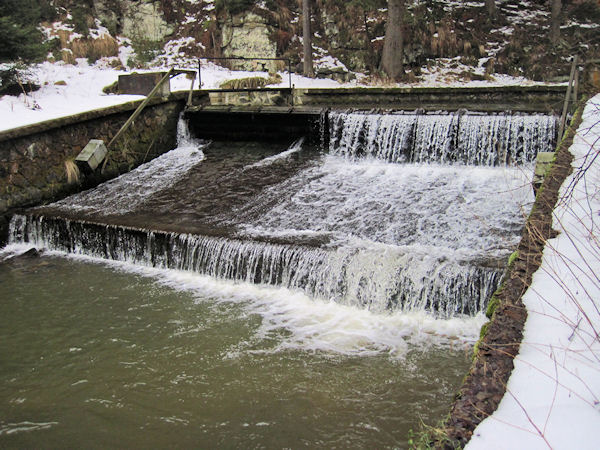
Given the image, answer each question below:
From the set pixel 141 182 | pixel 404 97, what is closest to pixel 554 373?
pixel 141 182

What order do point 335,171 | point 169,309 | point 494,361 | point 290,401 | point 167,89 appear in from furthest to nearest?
point 167,89 < point 335,171 < point 169,309 < point 290,401 < point 494,361

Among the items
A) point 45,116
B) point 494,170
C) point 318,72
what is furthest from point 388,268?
point 318,72

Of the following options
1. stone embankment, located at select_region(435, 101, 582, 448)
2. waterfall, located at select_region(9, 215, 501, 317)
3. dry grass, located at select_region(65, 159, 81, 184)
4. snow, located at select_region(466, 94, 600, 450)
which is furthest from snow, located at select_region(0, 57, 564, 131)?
snow, located at select_region(466, 94, 600, 450)

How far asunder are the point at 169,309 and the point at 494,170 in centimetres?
617

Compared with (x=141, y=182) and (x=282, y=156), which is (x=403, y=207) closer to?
(x=282, y=156)

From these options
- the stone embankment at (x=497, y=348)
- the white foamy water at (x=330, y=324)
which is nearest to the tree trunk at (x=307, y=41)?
the white foamy water at (x=330, y=324)

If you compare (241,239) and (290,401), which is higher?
(241,239)

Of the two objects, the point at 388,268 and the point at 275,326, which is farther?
the point at 388,268

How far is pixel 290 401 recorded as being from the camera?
4219mm

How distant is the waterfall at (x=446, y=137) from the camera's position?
9219mm

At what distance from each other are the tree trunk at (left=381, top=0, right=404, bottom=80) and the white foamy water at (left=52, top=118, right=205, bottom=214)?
24.2ft

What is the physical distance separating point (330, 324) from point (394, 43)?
12864 millimetres

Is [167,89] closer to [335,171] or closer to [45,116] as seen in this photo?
[45,116]

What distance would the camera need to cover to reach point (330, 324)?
5492 mm
